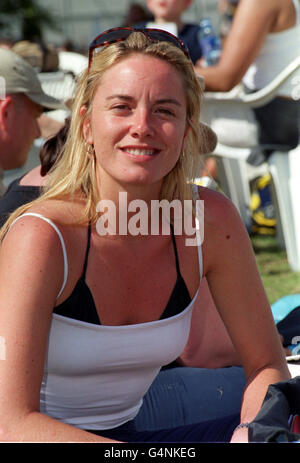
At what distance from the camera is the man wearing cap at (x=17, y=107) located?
293cm

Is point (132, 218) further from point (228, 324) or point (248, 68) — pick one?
point (248, 68)

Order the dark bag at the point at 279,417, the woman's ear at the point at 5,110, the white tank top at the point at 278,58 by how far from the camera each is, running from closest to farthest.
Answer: the dark bag at the point at 279,417 < the woman's ear at the point at 5,110 < the white tank top at the point at 278,58

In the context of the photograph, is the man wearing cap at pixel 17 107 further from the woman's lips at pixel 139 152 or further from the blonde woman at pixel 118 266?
the woman's lips at pixel 139 152

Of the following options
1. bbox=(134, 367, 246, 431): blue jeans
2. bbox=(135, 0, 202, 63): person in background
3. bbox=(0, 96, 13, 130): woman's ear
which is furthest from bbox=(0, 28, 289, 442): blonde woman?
bbox=(135, 0, 202, 63): person in background

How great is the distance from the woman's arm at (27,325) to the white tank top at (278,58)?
307cm

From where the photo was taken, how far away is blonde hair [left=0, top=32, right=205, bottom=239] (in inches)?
66.1

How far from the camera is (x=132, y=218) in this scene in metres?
1.71

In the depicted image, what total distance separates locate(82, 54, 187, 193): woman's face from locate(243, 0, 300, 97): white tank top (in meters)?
2.75

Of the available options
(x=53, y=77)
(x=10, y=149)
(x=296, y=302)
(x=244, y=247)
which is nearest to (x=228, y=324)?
(x=244, y=247)

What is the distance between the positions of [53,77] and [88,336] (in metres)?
4.05

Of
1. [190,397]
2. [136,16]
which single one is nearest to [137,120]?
[190,397]

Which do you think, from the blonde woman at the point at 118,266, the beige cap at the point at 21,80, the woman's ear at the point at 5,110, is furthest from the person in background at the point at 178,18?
the blonde woman at the point at 118,266

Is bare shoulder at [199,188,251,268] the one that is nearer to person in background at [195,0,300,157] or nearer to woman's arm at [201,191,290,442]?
woman's arm at [201,191,290,442]

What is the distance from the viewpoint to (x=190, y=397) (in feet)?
6.87
